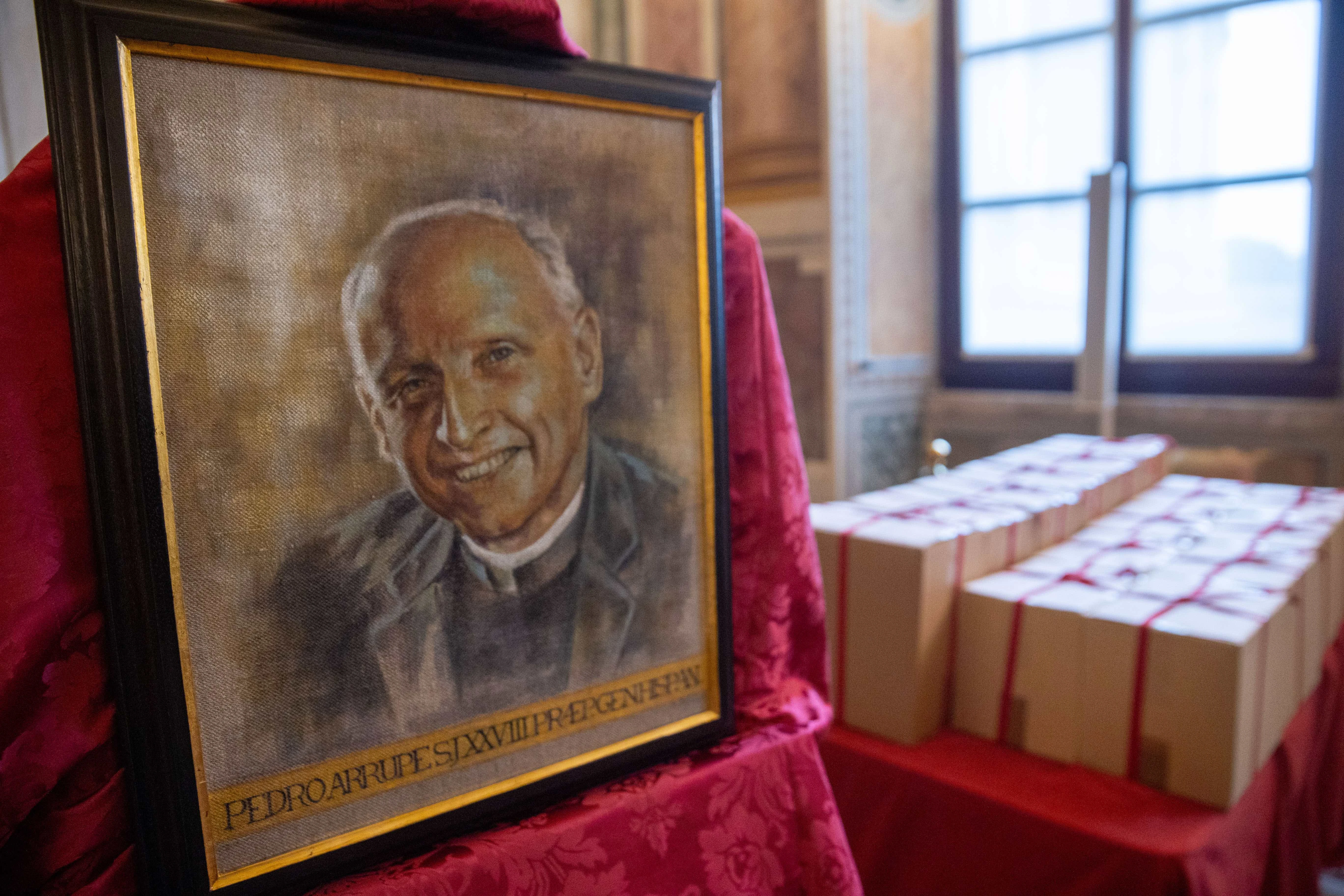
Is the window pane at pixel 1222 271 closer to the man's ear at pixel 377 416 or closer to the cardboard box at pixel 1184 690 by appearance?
the cardboard box at pixel 1184 690

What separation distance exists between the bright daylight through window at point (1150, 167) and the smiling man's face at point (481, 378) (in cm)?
212

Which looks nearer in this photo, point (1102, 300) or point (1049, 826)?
point (1049, 826)

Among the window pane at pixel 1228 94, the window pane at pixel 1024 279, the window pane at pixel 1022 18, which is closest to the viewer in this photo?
the window pane at pixel 1228 94

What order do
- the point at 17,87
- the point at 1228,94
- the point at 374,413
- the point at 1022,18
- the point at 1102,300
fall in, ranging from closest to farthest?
the point at 374,413 → the point at 17,87 → the point at 1102,300 → the point at 1228,94 → the point at 1022,18

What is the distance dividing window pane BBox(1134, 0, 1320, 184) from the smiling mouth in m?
2.73

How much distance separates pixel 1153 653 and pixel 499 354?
0.70m

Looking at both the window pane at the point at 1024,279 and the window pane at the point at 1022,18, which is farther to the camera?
the window pane at the point at 1024,279

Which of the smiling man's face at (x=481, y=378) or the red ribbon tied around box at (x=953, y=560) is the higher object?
the smiling man's face at (x=481, y=378)

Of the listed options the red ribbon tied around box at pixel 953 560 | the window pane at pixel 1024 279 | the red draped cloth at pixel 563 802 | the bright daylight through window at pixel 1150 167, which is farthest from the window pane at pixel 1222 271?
the red draped cloth at pixel 563 802

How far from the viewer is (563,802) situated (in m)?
0.59

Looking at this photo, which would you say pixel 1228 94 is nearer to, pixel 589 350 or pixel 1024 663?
pixel 1024 663

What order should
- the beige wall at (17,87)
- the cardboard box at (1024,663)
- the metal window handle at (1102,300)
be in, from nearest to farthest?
1. the beige wall at (17,87)
2. the cardboard box at (1024,663)
3. the metal window handle at (1102,300)

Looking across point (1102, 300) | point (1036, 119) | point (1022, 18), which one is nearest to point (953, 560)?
point (1102, 300)

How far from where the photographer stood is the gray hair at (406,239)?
493 millimetres
